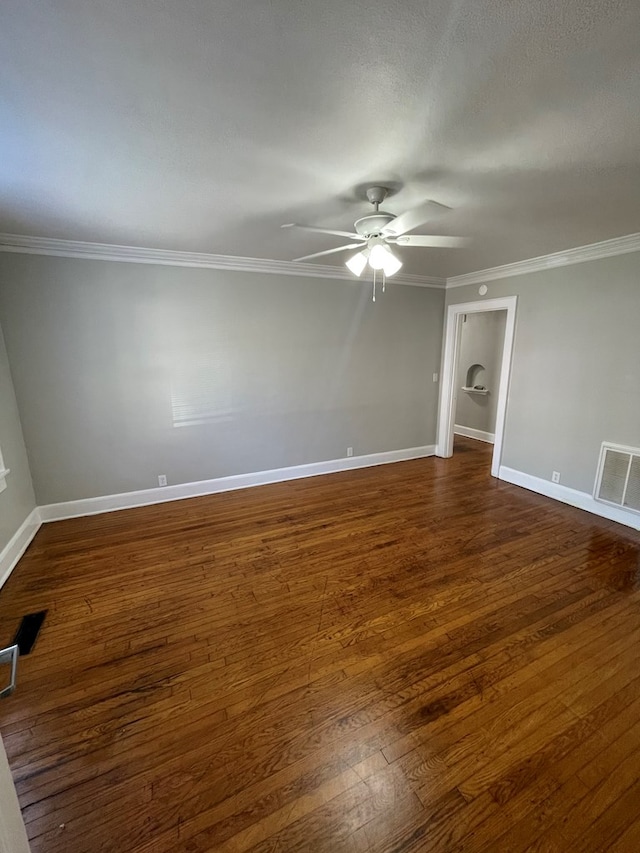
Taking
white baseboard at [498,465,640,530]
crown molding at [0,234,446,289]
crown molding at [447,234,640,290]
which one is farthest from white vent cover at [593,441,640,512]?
crown molding at [0,234,446,289]

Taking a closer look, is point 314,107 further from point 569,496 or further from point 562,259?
point 569,496

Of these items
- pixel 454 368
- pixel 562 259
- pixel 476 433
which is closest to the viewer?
pixel 562 259

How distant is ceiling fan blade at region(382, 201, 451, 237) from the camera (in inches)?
69.5

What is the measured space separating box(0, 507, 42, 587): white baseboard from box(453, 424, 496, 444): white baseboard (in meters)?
6.02

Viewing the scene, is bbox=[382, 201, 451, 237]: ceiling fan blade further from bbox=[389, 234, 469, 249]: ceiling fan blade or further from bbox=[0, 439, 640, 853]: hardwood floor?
bbox=[0, 439, 640, 853]: hardwood floor

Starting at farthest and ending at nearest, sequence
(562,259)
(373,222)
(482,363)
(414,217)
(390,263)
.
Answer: (482,363) → (562,259) → (390,263) → (373,222) → (414,217)

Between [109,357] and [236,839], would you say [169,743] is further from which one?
[109,357]

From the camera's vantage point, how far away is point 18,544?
2844 millimetres

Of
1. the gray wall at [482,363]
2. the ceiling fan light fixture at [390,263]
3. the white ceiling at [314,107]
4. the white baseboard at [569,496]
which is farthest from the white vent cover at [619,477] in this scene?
the ceiling fan light fixture at [390,263]

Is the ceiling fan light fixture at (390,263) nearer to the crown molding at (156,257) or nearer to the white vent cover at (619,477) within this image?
the crown molding at (156,257)

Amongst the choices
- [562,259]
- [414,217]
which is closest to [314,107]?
[414,217]

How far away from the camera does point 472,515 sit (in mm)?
3484

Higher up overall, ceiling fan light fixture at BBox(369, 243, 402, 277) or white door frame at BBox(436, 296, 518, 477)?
ceiling fan light fixture at BBox(369, 243, 402, 277)

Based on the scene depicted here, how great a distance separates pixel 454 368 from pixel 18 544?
5.26 meters
